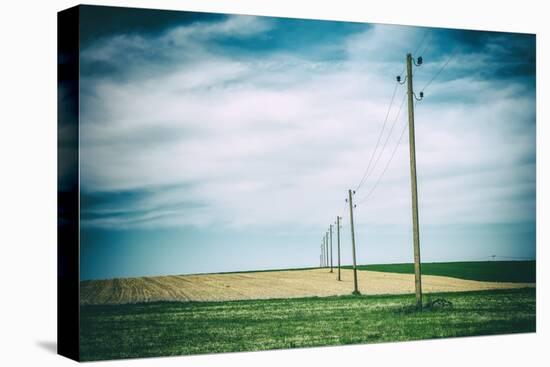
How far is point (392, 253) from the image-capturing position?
18328 mm

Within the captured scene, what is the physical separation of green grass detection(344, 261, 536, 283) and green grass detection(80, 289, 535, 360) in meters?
0.29

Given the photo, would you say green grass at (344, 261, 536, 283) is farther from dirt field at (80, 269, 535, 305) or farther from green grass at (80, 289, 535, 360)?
green grass at (80, 289, 535, 360)

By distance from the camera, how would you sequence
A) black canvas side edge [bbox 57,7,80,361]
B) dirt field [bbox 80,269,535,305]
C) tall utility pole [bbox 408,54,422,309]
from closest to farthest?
black canvas side edge [bbox 57,7,80,361], dirt field [bbox 80,269,535,305], tall utility pole [bbox 408,54,422,309]

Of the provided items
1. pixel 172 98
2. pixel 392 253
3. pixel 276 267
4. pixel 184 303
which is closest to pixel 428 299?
pixel 392 253

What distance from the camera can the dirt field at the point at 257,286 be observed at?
614 inches

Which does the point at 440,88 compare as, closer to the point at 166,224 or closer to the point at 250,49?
the point at 250,49

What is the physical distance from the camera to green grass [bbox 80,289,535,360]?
1566 cm

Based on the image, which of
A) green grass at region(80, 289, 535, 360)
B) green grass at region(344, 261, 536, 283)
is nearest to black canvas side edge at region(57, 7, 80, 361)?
green grass at region(80, 289, 535, 360)

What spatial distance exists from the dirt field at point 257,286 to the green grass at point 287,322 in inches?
4.9

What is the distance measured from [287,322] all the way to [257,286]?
877 millimetres

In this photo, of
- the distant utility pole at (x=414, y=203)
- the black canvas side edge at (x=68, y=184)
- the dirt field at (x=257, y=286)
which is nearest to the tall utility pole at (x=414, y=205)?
the distant utility pole at (x=414, y=203)

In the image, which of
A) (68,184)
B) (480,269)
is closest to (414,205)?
(480,269)

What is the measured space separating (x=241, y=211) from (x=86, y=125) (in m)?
2.95

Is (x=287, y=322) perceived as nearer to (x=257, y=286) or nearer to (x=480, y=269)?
(x=257, y=286)
